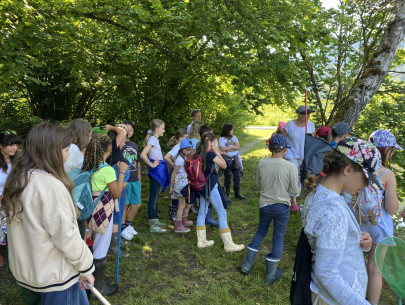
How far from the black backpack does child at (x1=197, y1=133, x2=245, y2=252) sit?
2480mm

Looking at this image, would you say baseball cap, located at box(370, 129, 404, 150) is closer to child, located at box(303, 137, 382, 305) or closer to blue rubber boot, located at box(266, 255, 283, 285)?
child, located at box(303, 137, 382, 305)

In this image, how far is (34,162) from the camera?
1777 mm

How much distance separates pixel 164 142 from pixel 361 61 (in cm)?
632

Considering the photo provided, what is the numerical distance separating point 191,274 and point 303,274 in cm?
231

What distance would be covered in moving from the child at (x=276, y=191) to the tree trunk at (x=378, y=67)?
2.45m

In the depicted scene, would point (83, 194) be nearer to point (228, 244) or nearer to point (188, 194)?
point (188, 194)

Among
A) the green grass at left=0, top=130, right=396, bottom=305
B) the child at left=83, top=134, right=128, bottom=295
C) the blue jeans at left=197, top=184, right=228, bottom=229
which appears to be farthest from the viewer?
the blue jeans at left=197, top=184, right=228, bottom=229

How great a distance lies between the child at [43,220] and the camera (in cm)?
171

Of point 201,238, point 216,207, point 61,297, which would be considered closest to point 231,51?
point 216,207

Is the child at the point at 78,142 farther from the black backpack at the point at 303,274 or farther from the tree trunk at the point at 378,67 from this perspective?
the tree trunk at the point at 378,67

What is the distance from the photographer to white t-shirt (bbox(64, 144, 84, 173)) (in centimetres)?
299

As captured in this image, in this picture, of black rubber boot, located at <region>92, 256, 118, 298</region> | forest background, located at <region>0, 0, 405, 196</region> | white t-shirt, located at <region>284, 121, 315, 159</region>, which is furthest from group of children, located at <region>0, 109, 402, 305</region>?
forest background, located at <region>0, 0, 405, 196</region>

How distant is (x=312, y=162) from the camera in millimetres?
4543

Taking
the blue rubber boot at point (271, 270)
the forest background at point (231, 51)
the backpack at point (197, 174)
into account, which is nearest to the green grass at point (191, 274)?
the blue rubber boot at point (271, 270)
